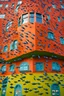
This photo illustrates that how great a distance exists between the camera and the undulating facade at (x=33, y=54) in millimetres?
19844

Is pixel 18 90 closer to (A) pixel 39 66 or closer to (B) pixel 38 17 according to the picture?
(A) pixel 39 66

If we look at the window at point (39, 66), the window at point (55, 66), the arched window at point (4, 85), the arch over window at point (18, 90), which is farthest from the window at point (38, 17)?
the arch over window at point (18, 90)

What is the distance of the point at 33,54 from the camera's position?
20.8m

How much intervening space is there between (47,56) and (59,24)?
6974 mm

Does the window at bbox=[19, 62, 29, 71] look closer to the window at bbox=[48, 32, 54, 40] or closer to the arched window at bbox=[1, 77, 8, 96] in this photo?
the arched window at bbox=[1, 77, 8, 96]

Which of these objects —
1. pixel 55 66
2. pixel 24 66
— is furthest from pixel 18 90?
pixel 55 66

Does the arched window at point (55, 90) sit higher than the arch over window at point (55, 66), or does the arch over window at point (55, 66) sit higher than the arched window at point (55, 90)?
the arch over window at point (55, 66)

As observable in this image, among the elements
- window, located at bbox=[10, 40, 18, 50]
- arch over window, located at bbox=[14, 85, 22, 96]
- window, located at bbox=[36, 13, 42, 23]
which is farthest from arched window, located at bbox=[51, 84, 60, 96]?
window, located at bbox=[36, 13, 42, 23]

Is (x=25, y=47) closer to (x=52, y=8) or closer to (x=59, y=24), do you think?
Result: (x=59, y=24)

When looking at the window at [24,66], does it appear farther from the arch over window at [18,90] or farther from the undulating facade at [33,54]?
the arch over window at [18,90]

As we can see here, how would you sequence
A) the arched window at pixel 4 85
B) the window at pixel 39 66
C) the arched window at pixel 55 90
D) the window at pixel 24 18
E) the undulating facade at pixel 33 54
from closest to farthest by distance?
the arched window at pixel 55 90 → the undulating facade at pixel 33 54 → the window at pixel 39 66 → the arched window at pixel 4 85 → the window at pixel 24 18

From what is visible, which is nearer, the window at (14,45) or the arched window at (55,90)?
the arched window at (55,90)

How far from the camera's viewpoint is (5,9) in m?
31.5

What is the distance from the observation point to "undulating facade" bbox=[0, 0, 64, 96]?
19844mm
